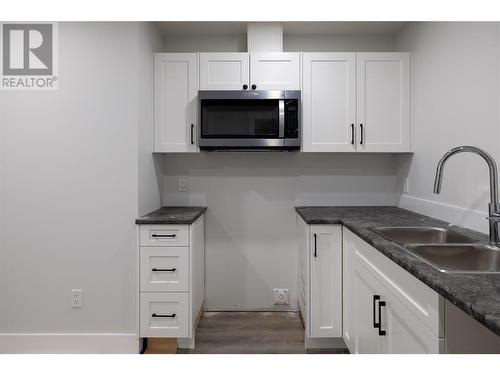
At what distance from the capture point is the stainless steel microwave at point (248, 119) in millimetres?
2393

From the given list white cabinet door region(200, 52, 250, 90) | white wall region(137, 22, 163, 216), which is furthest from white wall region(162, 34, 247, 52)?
white cabinet door region(200, 52, 250, 90)

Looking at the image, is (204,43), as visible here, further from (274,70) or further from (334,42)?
(334,42)

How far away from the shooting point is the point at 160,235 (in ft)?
6.99

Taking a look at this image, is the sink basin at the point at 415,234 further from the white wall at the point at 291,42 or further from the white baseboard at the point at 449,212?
the white wall at the point at 291,42

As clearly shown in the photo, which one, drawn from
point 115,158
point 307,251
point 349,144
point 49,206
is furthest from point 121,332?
point 349,144

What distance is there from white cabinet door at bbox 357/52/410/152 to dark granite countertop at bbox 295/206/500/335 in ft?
1.84

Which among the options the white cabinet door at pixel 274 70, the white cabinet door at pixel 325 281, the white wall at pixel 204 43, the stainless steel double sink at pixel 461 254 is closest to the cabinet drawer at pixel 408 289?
the stainless steel double sink at pixel 461 254

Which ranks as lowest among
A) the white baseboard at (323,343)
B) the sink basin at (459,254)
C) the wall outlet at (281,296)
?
the white baseboard at (323,343)

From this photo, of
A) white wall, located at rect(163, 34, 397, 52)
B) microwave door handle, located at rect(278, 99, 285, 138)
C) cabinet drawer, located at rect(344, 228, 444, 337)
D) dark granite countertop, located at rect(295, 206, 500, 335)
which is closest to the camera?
dark granite countertop, located at rect(295, 206, 500, 335)

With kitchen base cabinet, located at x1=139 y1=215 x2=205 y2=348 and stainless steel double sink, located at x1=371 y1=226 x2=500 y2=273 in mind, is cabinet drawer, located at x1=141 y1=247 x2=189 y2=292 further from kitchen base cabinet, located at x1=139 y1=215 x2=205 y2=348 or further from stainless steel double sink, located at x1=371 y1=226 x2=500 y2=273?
stainless steel double sink, located at x1=371 y1=226 x2=500 y2=273

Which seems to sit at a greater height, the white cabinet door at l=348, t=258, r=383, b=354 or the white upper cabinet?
the white upper cabinet

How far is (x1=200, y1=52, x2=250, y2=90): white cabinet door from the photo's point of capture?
97.8 inches

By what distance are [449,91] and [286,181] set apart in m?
1.30

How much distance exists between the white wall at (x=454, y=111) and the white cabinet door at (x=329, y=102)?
0.46m
